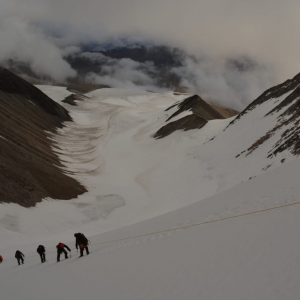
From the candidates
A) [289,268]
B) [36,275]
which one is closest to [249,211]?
[289,268]

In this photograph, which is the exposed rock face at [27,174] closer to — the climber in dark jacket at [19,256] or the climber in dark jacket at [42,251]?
the climber in dark jacket at [19,256]

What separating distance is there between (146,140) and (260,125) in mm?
30032

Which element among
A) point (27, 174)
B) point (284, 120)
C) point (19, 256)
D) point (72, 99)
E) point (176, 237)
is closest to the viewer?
point (176, 237)

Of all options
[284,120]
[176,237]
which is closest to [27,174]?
[176,237]

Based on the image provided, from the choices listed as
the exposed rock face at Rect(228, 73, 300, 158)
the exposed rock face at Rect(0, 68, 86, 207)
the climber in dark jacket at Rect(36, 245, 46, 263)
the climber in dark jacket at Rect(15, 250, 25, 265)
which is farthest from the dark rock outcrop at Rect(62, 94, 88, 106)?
the climber in dark jacket at Rect(36, 245, 46, 263)

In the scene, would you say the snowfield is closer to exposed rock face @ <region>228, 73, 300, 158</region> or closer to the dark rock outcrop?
exposed rock face @ <region>228, 73, 300, 158</region>

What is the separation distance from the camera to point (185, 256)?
10.5 m

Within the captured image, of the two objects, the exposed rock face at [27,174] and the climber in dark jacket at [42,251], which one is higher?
the exposed rock face at [27,174]

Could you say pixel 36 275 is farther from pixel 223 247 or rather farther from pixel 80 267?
pixel 223 247

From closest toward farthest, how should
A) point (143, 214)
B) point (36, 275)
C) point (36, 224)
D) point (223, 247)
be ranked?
1. point (223, 247)
2. point (36, 275)
3. point (36, 224)
4. point (143, 214)

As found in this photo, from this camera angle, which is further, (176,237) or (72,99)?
(72,99)

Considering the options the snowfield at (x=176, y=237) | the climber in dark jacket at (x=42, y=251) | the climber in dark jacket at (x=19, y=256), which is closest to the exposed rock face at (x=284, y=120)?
the snowfield at (x=176, y=237)

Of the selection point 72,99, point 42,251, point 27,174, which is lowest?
point 42,251

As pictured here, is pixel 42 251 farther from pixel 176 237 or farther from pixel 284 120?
pixel 284 120
